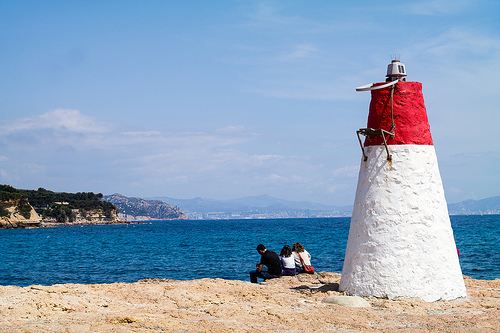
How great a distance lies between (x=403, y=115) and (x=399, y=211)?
6.44ft

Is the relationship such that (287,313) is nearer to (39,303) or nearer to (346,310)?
(346,310)

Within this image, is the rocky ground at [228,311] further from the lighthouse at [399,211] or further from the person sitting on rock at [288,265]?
the person sitting on rock at [288,265]

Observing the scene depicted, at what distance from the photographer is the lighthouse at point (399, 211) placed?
921cm

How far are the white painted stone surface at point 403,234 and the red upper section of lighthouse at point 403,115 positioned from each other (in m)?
0.18

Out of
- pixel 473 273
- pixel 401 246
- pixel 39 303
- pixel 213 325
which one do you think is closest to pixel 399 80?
pixel 401 246

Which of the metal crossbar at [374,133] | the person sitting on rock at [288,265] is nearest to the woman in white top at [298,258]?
the person sitting on rock at [288,265]

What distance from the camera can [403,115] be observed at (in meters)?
9.71

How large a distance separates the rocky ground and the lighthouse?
1.37 feet

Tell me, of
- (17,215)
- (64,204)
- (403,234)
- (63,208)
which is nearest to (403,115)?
(403,234)

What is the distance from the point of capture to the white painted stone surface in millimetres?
9195

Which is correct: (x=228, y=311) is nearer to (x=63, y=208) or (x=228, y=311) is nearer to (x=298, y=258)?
(x=298, y=258)

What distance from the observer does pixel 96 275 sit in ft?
78.5

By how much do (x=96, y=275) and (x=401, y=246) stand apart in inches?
731

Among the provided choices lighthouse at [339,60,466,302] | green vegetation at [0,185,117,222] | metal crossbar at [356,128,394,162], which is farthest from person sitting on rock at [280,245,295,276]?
green vegetation at [0,185,117,222]
